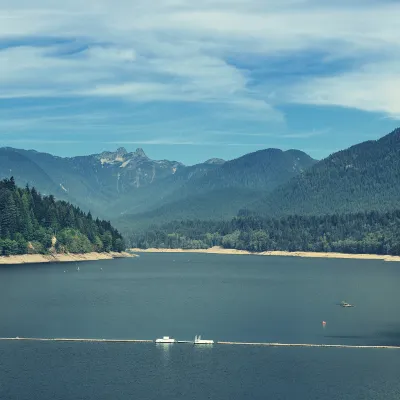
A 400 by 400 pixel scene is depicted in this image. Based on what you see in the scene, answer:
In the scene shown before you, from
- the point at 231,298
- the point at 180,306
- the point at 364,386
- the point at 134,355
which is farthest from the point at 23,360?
the point at 231,298

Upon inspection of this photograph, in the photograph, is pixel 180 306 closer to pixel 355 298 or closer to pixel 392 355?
pixel 355 298

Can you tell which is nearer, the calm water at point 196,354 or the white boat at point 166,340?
the calm water at point 196,354

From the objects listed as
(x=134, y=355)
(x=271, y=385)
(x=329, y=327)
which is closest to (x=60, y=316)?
(x=134, y=355)

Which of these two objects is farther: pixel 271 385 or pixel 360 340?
pixel 360 340

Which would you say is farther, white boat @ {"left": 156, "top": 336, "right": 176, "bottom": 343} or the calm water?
white boat @ {"left": 156, "top": 336, "right": 176, "bottom": 343}

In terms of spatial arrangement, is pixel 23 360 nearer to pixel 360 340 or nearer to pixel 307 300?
pixel 360 340

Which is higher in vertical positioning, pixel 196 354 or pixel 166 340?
pixel 166 340

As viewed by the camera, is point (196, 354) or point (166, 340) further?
point (166, 340)

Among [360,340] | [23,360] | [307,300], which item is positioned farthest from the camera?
[307,300]

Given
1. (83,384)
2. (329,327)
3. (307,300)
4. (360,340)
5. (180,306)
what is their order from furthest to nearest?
(307,300), (180,306), (329,327), (360,340), (83,384)
